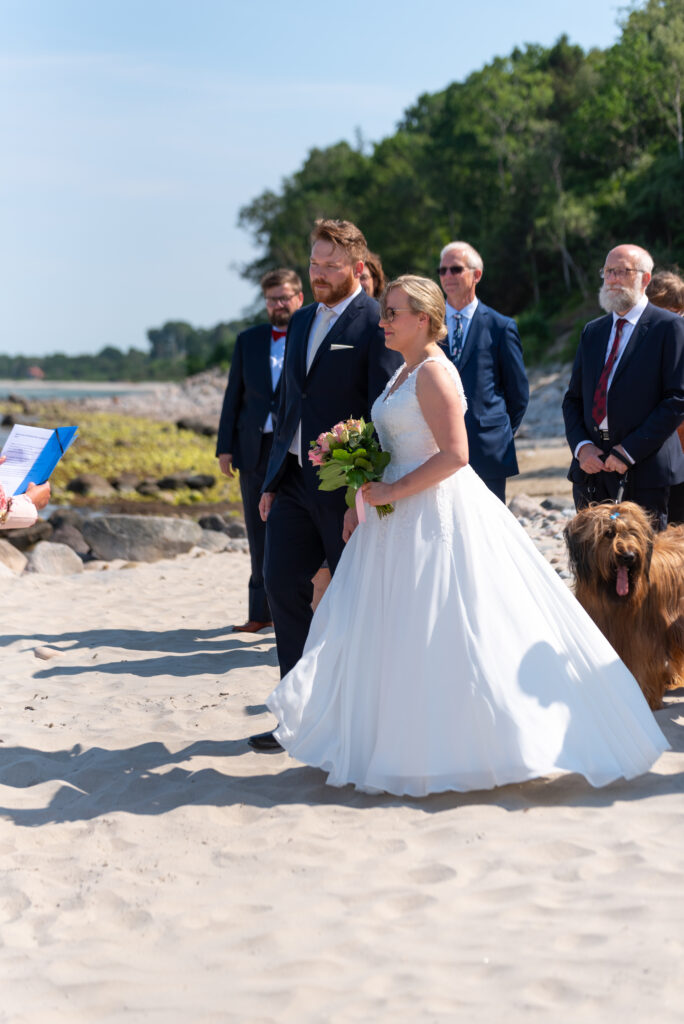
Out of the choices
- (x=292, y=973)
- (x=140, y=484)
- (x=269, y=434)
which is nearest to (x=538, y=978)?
(x=292, y=973)

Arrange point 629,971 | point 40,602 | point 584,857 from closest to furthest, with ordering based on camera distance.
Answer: point 629,971
point 584,857
point 40,602

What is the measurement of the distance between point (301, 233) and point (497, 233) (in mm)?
29443

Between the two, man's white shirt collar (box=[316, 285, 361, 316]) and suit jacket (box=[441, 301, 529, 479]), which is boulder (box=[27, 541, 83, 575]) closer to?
suit jacket (box=[441, 301, 529, 479])

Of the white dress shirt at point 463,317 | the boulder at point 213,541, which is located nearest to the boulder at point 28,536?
the boulder at point 213,541

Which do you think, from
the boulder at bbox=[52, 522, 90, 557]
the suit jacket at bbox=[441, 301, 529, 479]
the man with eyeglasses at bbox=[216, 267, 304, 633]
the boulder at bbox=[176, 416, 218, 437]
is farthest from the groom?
the boulder at bbox=[176, 416, 218, 437]

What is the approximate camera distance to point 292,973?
3176mm

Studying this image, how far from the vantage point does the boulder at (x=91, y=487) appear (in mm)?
21984

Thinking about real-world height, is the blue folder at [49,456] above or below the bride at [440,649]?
above

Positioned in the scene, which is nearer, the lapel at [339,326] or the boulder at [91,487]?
the lapel at [339,326]

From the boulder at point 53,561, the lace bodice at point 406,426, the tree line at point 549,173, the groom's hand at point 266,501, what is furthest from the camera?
the tree line at point 549,173

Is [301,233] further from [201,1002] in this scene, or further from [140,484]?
[201,1002]

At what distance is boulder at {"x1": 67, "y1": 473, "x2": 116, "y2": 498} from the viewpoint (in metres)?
22.0

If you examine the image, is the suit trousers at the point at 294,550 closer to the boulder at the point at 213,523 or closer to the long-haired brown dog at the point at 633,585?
the long-haired brown dog at the point at 633,585

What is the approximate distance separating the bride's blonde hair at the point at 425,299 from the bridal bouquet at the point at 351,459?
51cm
